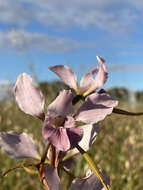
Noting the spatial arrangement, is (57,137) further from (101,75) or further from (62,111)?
(101,75)

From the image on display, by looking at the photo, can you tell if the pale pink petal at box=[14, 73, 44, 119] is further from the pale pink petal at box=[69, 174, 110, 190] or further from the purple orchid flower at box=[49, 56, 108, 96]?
the pale pink petal at box=[69, 174, 110, 190]

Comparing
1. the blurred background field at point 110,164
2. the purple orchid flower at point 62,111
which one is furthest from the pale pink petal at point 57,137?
the blurred background field at point 110,164

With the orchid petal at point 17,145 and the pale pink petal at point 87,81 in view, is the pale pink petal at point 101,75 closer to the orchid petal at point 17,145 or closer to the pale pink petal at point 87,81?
the pale pink petal at point 87,81

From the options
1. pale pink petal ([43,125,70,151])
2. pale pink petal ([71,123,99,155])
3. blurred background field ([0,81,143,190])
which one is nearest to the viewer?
pale pink petal ([43,125,70,151])

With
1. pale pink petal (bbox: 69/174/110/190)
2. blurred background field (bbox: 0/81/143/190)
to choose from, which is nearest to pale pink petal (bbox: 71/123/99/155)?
pale pink petal (bbox: 69/174/110/190)

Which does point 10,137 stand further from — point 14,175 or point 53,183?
point 14,175

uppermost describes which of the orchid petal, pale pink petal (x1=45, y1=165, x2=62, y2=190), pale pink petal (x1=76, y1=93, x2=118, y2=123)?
pale pink petal (x1=76, y1=93, x2=118, y2=123)

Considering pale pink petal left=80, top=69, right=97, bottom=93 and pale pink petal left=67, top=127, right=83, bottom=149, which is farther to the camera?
pale pink petal left=80, top=69, right=97, bottom=93
